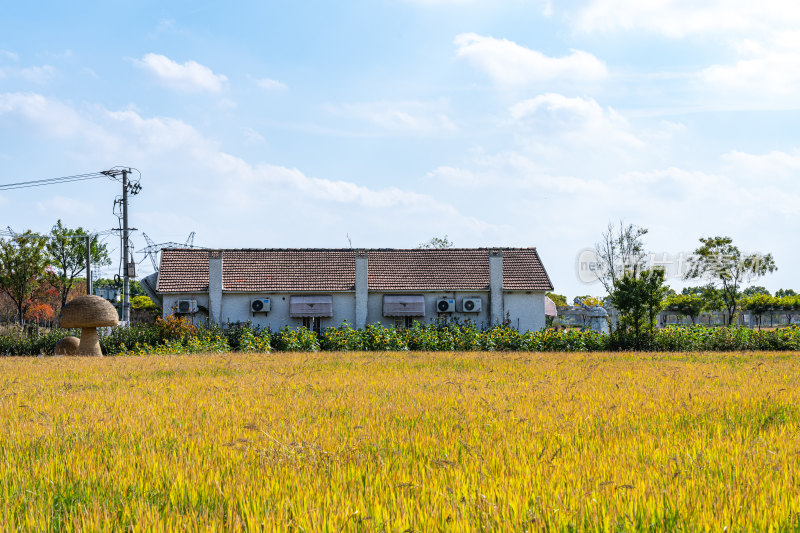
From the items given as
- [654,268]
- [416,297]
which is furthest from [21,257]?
[654,268]

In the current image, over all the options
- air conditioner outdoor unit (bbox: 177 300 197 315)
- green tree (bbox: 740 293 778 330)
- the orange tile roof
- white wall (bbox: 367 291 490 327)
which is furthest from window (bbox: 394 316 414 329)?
green tree (bbox: 740 293 778 330)

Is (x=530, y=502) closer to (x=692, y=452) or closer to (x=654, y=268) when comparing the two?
(x=692, y=452)

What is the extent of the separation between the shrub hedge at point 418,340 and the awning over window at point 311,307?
3887 mm

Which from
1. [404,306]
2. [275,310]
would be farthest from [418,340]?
[275,310]

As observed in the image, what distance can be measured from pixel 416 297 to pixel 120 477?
25204 millimetres

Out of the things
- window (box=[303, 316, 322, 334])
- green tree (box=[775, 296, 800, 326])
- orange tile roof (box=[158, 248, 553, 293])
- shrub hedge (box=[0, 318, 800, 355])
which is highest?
orange tile roof (box=[158, 248, 553, 293])

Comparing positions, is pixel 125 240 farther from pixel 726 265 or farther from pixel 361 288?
pixel 726 265

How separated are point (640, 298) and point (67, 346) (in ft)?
68.9

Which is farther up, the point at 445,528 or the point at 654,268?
the point at 654,268

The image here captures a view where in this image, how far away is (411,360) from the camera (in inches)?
672

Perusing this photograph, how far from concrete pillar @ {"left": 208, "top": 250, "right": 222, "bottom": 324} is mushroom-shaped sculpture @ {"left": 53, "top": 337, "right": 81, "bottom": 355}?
22.3 ft

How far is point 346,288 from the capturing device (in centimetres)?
2953

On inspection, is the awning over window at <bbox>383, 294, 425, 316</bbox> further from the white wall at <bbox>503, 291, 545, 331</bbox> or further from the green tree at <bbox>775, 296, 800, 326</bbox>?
the green tree at <bbox>775, 296, 800, 326</bbox>

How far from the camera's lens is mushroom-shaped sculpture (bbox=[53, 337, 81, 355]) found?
22.1 metres
